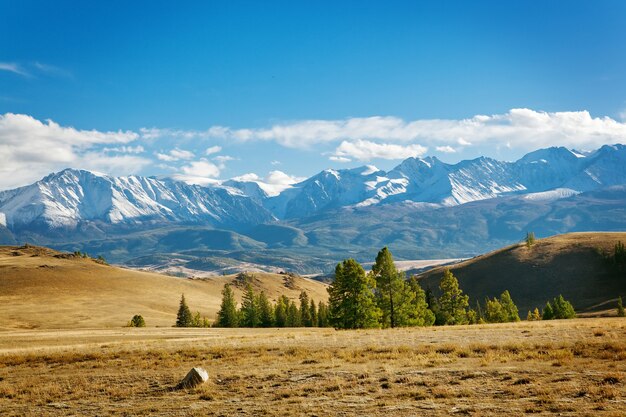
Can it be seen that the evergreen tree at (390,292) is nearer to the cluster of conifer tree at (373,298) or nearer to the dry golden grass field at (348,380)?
the cluster of conifer tree at (373,298)

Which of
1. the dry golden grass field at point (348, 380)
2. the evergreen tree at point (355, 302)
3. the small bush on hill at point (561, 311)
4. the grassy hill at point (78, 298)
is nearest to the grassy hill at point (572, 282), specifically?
the small bush on hill at point (561, 311)

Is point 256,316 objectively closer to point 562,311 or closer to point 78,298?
point 78,298

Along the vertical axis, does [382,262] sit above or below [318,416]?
above

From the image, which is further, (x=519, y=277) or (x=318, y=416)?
(x=519, y=277)

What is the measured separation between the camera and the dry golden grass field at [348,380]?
17.0m

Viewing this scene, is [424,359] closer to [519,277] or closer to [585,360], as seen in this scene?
[585,360]

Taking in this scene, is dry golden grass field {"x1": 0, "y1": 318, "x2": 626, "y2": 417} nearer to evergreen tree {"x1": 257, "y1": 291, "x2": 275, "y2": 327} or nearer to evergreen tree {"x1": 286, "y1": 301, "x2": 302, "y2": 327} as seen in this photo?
evergreen tree {"x1": 286, "y1": 301, "x2": 302, "y2": 327}

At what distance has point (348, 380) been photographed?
2162 centimetres

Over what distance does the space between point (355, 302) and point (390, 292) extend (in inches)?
220

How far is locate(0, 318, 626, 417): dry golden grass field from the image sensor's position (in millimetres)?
17016

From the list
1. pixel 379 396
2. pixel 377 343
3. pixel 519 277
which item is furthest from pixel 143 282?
pixel 379 396

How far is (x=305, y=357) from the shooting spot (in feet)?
93.0

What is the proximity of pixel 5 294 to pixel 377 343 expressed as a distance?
14672 centimetres

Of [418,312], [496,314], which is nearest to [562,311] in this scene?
[496,314]
